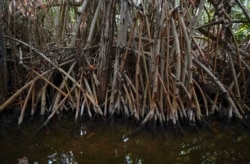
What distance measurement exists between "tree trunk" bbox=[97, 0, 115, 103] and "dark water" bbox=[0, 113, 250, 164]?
34 centimetres

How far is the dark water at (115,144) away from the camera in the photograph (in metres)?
2.54

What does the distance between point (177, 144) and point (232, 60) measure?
3.28 ft

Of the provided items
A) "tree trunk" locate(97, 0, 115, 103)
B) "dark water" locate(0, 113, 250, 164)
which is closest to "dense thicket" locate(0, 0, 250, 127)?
"tree trunk" locate(97, 0, 115, 103)

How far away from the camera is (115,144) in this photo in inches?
108

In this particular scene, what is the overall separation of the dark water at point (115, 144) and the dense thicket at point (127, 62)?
146mm

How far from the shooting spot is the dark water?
2.54m

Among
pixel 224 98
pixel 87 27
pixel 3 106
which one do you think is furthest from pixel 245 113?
pixel 3 106

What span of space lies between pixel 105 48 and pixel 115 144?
0.81 metres

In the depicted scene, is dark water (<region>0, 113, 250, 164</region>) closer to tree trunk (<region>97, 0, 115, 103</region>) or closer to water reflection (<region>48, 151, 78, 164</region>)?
water reflection (<region>48, 151, 78, 164</region>)

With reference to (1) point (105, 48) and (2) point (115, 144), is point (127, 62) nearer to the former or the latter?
(1) point (105, 48)

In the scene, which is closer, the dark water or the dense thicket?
the dark water

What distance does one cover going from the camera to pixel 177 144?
2.74m

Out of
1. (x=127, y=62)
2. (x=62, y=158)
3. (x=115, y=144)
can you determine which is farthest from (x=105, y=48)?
(x=62, y=158)

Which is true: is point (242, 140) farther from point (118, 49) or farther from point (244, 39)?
point (244, 39)
